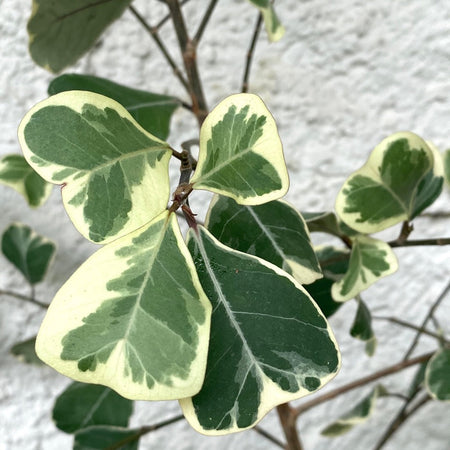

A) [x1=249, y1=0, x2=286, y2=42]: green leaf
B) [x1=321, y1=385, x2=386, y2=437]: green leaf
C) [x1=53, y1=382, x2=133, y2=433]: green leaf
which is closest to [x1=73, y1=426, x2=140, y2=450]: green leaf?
[x1=53, y1=382, x2=133, y2=433]: green leaf

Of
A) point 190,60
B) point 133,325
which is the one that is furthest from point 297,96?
point 133,325

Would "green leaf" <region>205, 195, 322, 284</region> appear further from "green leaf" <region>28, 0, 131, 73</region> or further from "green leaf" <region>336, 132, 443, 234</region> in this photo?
"green leaf" <region>28, 0, 131, 73</region>

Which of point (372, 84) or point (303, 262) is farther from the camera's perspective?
point (372, 84)

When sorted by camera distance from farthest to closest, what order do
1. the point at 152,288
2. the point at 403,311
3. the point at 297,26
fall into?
the point at 403,311 → the point at 297,26 → the point at 152,288

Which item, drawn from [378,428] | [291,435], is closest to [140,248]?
[291,435]

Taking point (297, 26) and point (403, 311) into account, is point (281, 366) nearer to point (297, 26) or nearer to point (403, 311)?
point (297, 26)

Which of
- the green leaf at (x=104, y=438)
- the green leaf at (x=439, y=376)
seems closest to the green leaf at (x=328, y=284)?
the green leaf at (x=439, y=376)
